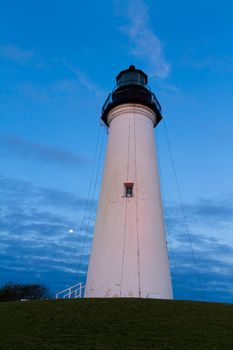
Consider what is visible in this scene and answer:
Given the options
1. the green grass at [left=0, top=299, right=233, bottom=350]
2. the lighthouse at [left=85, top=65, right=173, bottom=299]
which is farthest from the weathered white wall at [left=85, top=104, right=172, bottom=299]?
the green grass at [left=0, top=299, right=233, bottom=350]

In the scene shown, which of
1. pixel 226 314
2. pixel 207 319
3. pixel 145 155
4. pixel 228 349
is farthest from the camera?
pixel 145 155

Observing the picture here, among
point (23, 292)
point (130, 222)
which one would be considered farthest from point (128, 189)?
point (23, 292)

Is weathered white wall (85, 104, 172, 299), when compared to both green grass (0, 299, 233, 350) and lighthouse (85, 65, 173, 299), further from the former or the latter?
green grass (0, 299, 233, 350)

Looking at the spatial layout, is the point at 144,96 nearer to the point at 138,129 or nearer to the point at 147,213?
the point at 138,129

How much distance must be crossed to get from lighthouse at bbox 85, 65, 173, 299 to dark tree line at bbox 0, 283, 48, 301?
1376 cm

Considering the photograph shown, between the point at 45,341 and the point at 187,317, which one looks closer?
the point at 45,341

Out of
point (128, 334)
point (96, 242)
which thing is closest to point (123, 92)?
point (96, 242)

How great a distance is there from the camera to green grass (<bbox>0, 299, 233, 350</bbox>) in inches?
316

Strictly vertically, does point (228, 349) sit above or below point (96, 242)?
below

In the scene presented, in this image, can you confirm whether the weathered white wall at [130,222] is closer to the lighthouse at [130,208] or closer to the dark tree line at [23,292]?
the lighthouse at [130,208]

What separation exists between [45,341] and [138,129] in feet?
38.9

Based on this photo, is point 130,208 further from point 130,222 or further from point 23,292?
point 23,292

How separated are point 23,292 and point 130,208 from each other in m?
17.3

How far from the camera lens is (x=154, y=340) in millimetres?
8203
